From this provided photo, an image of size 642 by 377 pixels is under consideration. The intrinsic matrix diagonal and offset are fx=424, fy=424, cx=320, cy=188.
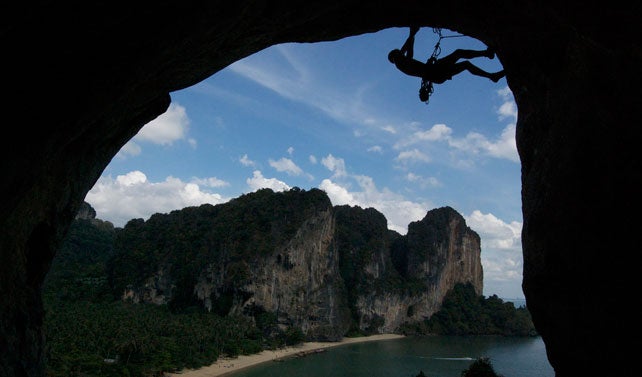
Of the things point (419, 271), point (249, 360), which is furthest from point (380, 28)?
point (419, 271)

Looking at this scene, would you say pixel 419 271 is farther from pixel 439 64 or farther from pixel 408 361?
pixel 439 64

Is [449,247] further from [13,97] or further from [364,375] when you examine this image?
[13,97]

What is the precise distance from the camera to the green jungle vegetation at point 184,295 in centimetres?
3531

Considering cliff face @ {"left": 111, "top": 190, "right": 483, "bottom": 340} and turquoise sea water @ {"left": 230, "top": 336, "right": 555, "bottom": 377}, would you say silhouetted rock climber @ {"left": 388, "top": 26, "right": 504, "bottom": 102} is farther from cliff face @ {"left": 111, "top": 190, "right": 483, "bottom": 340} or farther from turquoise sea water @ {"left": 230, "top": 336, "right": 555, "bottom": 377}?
cliff face @ {"left": 111, "top": 190, "right": 483, "bottom": 340}

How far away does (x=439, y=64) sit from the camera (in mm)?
6199

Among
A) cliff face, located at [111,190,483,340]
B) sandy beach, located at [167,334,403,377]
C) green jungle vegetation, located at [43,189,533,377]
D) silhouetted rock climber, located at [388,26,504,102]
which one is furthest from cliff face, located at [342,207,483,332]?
silhouetted rock climber, located at [388,26,504,102]

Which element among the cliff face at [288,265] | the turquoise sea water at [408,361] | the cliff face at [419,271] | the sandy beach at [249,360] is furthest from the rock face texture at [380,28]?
the cliff face at [419,271]

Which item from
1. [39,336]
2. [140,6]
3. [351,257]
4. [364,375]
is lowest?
[364,375]

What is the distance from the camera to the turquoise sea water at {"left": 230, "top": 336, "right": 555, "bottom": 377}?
43.5 metres

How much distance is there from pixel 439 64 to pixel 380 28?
3.33ft

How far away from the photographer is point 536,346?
7462cm

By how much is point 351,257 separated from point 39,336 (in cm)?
8901

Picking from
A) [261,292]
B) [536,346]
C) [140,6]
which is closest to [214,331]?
[261,292]

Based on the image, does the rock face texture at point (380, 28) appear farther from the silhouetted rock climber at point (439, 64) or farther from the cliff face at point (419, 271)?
the cliff face at point (419, 271)
